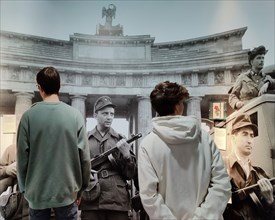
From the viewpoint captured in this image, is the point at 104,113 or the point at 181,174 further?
the point at 104,113

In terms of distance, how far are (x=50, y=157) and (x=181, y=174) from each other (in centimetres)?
65

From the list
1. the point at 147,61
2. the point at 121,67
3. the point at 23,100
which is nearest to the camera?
the point at 23,100

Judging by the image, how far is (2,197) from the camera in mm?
2430

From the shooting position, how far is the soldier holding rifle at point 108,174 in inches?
90.2

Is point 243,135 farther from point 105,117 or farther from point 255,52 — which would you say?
point 105,117

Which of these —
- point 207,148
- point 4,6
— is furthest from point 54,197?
point 4,6

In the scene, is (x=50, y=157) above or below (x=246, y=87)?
below

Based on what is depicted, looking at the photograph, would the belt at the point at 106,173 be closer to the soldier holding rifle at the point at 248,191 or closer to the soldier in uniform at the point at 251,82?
the soldier holding rifle at the point at 248,191

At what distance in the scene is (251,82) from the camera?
2910 millimetres

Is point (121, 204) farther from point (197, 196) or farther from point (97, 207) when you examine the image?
point (197, 196)

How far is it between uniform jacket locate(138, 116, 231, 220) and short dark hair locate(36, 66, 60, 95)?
0.59 metres

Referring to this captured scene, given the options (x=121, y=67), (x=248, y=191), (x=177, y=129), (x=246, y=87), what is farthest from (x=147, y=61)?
(x=177, y=129)

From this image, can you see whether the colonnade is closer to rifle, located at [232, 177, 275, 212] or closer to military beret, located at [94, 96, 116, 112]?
military beret, located at [94, 96, 116, 112]

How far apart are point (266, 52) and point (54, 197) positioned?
2.53 metres
